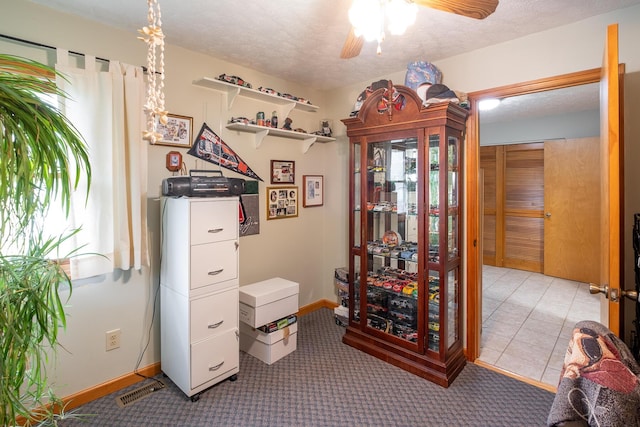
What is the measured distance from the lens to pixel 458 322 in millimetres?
2516

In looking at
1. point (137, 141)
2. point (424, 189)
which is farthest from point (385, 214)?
point (137, 141)

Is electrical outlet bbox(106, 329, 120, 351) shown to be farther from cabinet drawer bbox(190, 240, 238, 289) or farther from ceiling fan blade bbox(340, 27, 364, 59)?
ceiling fan blade bbox(340, 27, 364, 59)

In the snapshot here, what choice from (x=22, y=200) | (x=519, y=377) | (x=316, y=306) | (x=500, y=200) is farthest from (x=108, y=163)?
(x=500, y=200)

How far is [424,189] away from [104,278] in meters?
2.25

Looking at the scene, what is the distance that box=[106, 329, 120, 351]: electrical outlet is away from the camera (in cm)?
212

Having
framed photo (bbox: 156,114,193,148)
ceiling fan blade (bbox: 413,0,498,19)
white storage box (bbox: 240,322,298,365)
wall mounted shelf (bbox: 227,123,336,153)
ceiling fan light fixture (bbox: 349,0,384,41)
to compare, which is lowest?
white storage box (bbox: 240,322,298,365)

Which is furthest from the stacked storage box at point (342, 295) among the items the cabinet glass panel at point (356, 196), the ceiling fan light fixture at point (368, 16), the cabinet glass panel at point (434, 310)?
the ceiling fan light fixture at point (368, 16)

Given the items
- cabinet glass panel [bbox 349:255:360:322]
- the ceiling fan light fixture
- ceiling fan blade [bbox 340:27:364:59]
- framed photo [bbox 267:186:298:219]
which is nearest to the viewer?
the ceiling fan light fixture

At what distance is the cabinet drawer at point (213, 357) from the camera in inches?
80.8

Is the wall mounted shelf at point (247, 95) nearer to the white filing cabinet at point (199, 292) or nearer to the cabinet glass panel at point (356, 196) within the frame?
the cabinet glass panel at point (356, 196)

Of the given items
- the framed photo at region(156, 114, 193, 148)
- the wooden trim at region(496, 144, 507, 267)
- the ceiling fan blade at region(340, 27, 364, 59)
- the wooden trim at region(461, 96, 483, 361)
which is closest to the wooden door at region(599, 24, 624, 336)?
the ceiling fan blade at region(340, 27, 364, 59)

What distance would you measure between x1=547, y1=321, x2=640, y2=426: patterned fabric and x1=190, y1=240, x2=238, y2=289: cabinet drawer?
72.0 inches

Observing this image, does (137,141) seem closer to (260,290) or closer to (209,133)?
(209,133)

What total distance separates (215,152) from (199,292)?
1.15 metres
